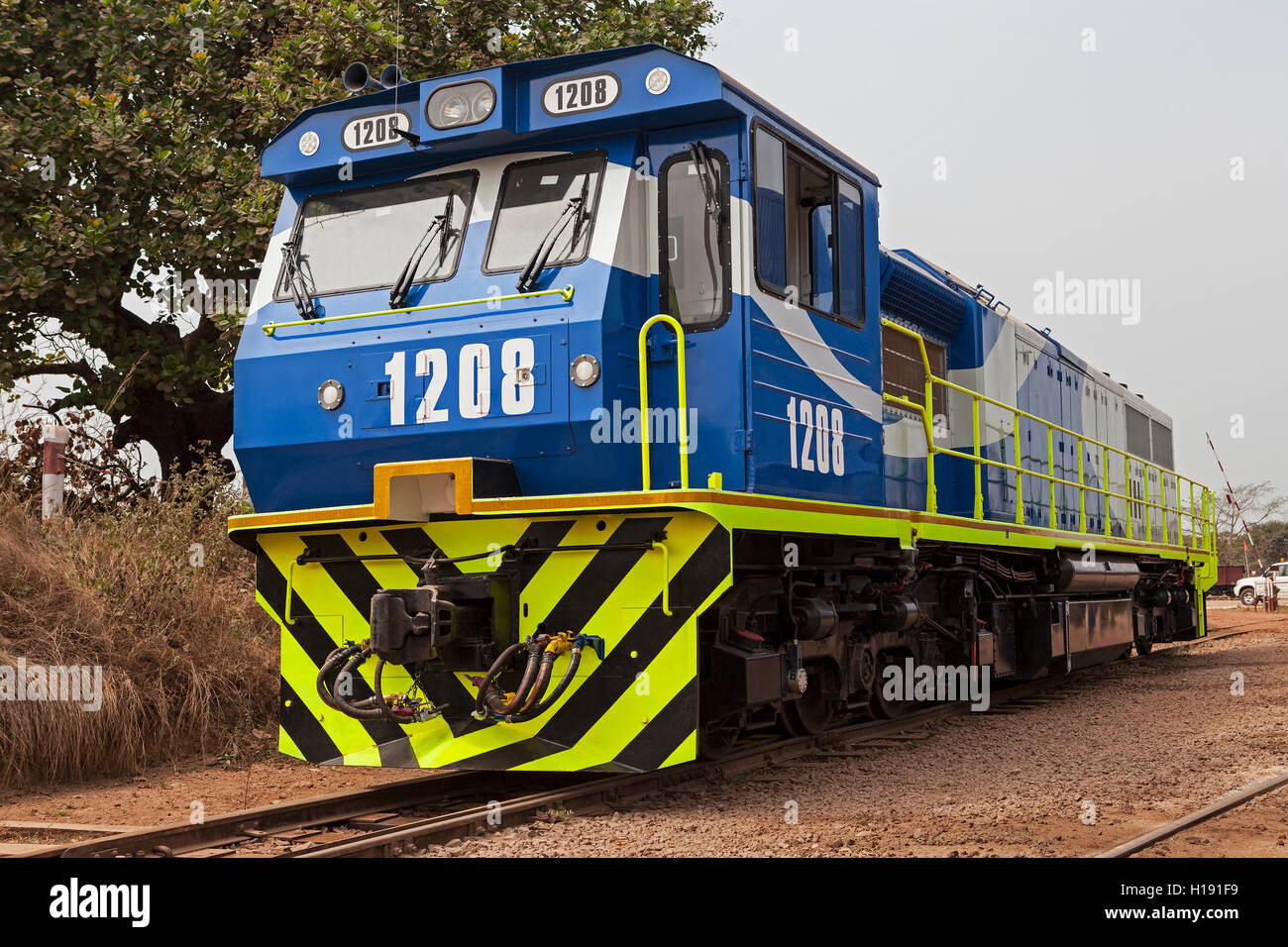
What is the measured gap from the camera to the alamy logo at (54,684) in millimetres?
7141

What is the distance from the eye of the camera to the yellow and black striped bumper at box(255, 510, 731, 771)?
5914 millimetres

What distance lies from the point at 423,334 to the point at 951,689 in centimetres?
544

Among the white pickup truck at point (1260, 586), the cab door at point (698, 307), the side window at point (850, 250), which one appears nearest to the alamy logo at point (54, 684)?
the cab door at point (698, 307)

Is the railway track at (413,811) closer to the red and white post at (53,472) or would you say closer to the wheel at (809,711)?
the wheel at (809,711)

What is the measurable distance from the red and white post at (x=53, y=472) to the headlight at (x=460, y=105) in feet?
14.6

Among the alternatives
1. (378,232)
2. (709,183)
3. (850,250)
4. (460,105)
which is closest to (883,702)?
(850,250)

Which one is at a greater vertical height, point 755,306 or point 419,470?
point 755,306

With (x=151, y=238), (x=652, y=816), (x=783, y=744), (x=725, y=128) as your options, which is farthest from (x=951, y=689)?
(x=151, y=238)

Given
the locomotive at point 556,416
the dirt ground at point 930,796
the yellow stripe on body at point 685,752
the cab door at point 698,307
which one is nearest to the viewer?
the dirt ground at point 930,796

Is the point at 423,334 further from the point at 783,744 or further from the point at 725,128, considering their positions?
the point at 783,744

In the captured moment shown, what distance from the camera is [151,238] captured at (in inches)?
486

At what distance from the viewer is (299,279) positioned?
6.96 m

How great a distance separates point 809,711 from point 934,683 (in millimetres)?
1839

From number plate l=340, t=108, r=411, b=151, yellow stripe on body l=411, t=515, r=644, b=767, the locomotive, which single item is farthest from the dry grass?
number plate l=340, t=108, r=411, b=151
